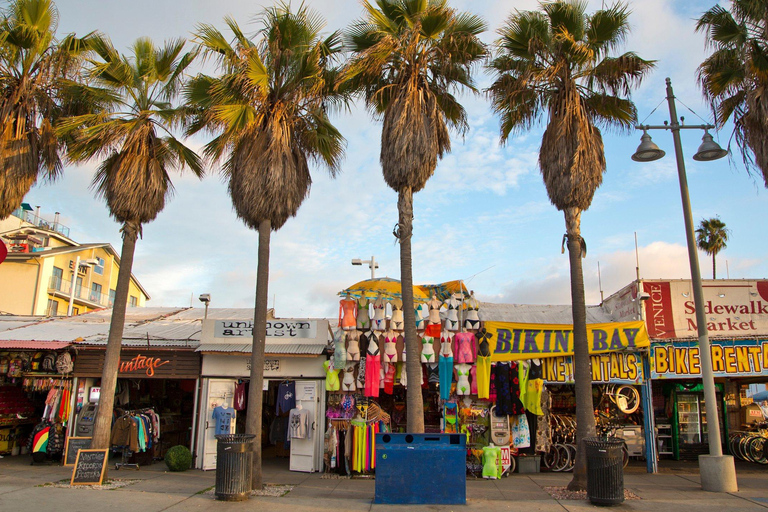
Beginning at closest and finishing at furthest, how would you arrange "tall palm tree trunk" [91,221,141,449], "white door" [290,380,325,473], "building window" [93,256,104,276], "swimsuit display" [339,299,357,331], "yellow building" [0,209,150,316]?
"tall palm tree trunk" [91,221,141,449], "swimsuit display" [339,299,357,331], "white door" [290,380,325,473], "yellow building" [0,209,150,316], "building window" [93,256,104,276]

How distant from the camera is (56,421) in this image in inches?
600

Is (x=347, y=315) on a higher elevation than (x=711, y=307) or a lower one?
lower

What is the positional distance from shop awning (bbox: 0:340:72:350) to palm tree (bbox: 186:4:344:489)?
6.65m

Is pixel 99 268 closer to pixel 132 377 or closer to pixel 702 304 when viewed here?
pixel 132 377

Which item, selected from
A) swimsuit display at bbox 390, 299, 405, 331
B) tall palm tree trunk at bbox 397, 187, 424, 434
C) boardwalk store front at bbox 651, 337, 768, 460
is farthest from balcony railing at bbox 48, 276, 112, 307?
boardwalk store front at bbox 651, 337, 768, 460

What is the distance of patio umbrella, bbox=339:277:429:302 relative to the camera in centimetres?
1501

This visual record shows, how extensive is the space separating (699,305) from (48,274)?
3723 centimetres

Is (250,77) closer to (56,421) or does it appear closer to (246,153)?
(246,153)

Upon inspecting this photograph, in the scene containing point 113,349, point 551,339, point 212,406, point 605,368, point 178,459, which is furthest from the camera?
point 212,406

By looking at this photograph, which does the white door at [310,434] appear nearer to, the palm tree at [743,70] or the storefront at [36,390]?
the storefront at [36,390]

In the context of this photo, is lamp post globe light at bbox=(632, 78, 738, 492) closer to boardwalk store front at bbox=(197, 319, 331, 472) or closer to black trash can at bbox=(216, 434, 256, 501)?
boardwalk store front at bbox=(197, 319, 331, 472)

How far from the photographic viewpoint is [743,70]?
1266 cm

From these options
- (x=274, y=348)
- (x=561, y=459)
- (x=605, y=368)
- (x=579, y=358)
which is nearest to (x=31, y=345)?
(x=274, y=348)

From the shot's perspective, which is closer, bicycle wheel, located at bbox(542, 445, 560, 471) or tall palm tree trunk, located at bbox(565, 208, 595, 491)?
tall palm tree trunk, located at bbox(565, 208, 595, 491)
